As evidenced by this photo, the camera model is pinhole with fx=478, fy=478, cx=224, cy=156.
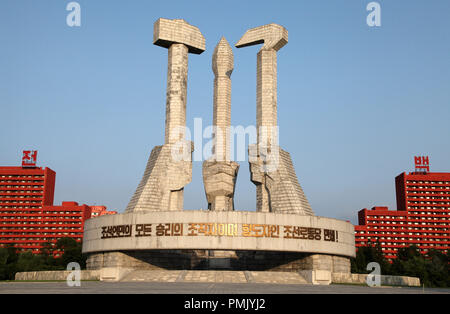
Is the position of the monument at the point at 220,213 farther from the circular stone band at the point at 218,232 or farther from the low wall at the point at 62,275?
the low wall at the point at 62,275

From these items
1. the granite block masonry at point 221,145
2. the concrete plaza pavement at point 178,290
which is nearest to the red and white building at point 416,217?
the granite block masonry at point 221,145

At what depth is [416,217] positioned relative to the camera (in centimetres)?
13225

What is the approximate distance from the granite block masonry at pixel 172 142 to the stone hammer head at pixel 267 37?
5.41 m

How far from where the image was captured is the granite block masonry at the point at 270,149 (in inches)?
1988

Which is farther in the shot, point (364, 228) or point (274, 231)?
point (364, 228)

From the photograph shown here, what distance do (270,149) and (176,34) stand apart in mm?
17300

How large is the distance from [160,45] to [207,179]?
55.3 feet

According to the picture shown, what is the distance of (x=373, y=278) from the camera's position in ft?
133

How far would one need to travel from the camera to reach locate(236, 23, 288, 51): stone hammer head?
56438mm

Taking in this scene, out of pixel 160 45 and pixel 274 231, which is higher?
pixel 160 45

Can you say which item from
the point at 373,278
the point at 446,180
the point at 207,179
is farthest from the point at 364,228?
the point at 373,278

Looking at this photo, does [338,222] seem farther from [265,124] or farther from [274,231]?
[265,124]

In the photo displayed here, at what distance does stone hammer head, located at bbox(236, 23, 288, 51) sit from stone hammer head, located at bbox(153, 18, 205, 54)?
523 centimetres
